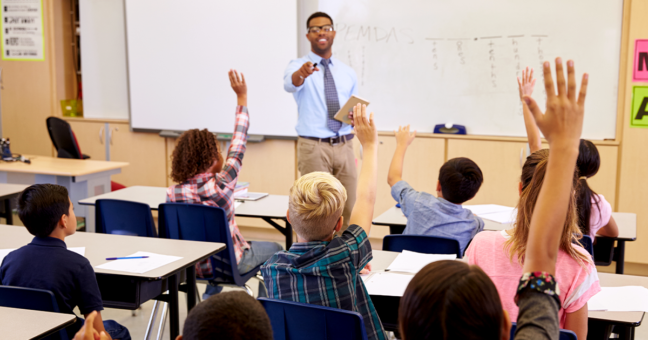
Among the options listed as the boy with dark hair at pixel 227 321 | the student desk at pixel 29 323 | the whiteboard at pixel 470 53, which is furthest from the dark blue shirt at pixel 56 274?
the whiteboard at pixel 470 53

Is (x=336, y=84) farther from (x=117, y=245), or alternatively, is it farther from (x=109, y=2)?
(x=109, y=2)

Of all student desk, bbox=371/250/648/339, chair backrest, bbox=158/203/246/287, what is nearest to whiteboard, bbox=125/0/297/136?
chair backrest, bbox=158/203/246/287

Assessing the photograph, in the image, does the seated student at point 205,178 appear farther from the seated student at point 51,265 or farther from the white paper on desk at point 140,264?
the seated student at point 51,265

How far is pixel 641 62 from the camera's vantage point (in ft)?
13.4

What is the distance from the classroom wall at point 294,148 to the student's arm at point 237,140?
81.0 inches

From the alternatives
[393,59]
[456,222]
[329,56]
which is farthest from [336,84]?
[456,222]

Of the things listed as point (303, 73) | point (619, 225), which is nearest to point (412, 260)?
point (619, 225)

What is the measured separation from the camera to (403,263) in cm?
211

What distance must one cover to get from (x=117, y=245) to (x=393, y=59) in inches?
122

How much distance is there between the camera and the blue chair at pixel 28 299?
165 centimetres

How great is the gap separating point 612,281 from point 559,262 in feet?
2.60

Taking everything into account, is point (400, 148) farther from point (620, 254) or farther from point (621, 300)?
point (620, 254)

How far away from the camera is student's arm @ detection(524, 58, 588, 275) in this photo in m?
0.83

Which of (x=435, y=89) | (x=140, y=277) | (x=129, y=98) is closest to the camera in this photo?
(x=140, y=277)
